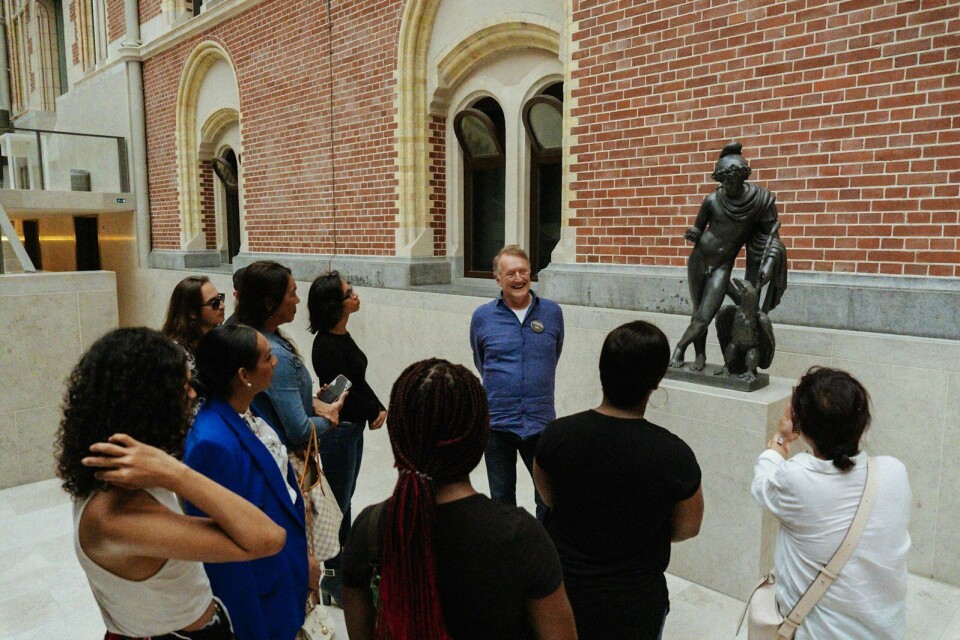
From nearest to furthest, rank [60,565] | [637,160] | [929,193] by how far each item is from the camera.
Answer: [929,193]
[60,565]
[637,160]

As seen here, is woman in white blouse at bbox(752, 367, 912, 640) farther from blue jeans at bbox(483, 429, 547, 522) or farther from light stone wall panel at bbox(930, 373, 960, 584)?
light stone wall panel at bbox(930, 373, 960, 584)

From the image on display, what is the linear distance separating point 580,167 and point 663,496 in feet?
13.1

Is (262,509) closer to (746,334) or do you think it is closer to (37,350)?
(746,334)

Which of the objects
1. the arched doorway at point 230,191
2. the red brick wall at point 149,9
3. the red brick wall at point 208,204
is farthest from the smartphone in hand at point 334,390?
the red brick wall at point 149,9

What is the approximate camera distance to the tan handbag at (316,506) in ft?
9.33

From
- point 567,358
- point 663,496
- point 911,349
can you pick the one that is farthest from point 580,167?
point 663,496

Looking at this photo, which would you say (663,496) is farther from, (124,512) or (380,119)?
(380,119)

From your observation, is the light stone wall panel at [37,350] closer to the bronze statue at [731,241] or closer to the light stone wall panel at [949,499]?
the bronze statue at [731,241]

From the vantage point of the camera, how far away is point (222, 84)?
10656mm

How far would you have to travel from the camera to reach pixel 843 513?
189cm

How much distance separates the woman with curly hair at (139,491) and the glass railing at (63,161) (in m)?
12.9

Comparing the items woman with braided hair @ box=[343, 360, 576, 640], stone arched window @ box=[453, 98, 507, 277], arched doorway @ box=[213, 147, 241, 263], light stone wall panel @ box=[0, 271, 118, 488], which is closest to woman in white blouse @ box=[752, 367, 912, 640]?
woman with braided hair @ box=[343, 360, 576, 640]

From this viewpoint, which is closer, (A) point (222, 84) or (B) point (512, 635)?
(B) point (512, 635)

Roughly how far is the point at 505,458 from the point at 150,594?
88.8 inches
